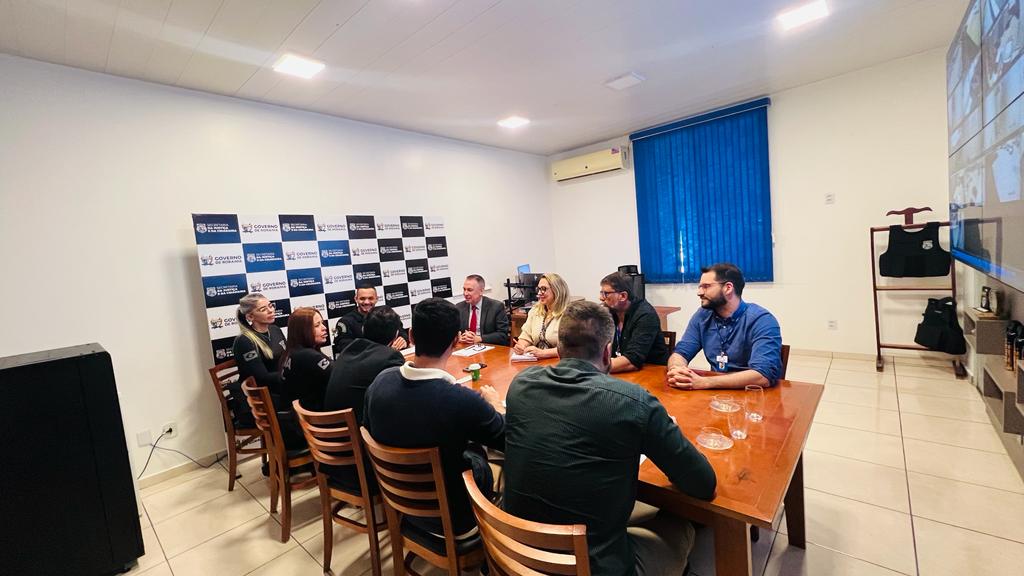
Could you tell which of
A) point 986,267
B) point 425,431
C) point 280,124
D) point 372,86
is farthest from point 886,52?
point 280,124

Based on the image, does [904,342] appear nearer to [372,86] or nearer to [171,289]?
[372,86]

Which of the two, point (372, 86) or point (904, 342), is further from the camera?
point (904, 342)

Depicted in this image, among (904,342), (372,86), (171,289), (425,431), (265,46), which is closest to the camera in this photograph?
(425,431)

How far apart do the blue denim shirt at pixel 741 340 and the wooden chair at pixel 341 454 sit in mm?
1801

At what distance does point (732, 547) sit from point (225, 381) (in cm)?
345

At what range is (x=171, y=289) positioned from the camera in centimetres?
334

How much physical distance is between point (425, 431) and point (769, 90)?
17.4 ft

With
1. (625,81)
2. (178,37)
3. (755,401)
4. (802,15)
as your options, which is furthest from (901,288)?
(178,37)

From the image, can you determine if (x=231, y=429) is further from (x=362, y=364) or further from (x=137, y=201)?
(x=137, y=201)

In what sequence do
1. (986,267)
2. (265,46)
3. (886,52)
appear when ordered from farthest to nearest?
(886,52), (265,46), (986,267)

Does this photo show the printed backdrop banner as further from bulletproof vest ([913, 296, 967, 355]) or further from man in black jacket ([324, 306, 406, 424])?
bulletproof vest ([913, 296, 967, 355])

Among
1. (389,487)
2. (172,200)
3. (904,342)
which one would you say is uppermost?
(172,200)

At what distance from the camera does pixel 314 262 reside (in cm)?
402

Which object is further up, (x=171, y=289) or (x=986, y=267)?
(x=171, y=289)
